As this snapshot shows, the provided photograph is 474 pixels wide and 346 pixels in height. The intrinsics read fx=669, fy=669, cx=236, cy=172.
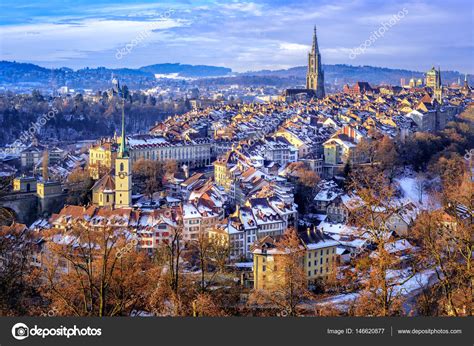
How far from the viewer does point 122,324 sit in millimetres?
2322

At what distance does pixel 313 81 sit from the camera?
1303 inches

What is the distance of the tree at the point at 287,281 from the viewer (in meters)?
5.68

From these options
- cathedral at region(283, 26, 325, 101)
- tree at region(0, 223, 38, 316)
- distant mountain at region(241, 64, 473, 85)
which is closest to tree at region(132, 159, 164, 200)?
tree at region(0, 223, 38, 316)

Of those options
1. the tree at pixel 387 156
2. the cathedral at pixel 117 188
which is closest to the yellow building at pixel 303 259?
the cathedral at pixel 117 188

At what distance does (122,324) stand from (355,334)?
2.66 ft

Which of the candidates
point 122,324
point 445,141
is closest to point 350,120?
point 445,141

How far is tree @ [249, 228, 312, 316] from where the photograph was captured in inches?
224

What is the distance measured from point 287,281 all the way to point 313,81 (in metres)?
27.6

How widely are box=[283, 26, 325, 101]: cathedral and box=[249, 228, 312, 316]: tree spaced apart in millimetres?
23488

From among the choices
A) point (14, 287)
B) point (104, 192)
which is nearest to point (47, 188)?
point (104, 192)

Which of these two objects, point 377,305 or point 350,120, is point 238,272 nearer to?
point 377,305

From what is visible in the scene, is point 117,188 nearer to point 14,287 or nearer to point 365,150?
point 365,150

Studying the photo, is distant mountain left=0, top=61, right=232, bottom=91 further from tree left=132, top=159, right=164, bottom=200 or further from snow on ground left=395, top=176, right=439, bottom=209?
snow on ground left=395, top=176, right=439, bottom=209

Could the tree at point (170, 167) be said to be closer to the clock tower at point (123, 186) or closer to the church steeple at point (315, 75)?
the clock tower at point (123, 186)
